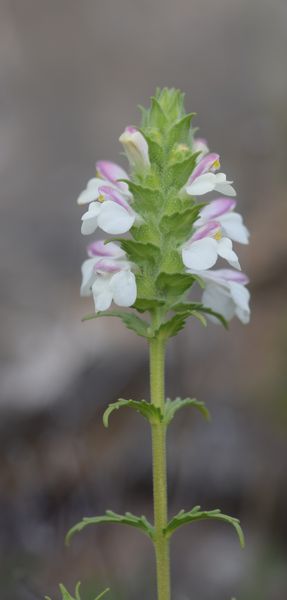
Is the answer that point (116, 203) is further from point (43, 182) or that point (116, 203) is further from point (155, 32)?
point (155, 32)

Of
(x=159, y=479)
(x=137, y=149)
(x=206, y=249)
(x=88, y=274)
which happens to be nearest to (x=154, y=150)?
(x=137, y=149)

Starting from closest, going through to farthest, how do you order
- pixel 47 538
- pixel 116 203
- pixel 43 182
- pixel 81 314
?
1. pixel 116 203
2. pixel 47 538
3. pixel 81 314
4. pixel 43 182

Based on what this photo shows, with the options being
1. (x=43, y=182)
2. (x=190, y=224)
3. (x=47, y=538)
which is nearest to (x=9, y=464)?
(x=47, y=538)

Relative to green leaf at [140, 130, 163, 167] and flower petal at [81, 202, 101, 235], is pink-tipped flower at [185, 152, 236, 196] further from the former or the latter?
flower petal at [81, 202, 101, 235]

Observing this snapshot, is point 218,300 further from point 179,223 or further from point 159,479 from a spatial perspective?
point 159,479

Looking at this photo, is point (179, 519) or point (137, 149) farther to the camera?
point (137, 149)

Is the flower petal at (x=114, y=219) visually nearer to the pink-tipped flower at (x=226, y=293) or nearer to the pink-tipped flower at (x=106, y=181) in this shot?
the pink-tipped flower at (x=106, y=181)
